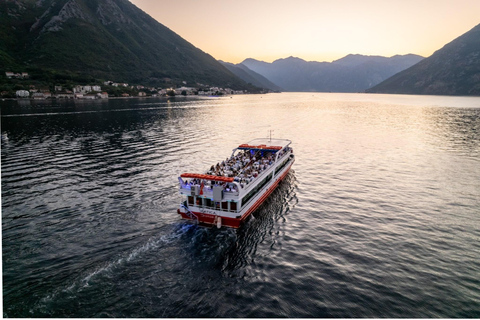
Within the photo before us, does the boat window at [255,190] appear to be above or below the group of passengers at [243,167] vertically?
below

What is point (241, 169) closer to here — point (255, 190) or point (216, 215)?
point (255, 190)

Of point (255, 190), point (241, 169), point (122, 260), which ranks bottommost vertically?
point (122, 260)

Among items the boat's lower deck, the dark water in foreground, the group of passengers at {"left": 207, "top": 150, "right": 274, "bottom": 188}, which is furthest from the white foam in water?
the group of passengers at {"left": 207, "top": 150, "right": 274, "bottom": 188}

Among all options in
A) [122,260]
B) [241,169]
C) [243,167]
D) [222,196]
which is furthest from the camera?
[243,167]

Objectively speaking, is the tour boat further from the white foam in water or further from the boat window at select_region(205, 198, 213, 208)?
the white foam in water

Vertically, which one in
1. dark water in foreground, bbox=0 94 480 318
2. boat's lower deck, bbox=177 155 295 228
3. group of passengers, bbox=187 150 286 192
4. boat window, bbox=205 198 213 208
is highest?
group of passengers, bbox=187 150 286 192

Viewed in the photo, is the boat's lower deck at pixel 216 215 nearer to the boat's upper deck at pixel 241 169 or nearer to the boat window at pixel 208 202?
the boat window at pixel 208 202

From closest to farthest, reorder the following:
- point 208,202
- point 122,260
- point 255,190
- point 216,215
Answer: point 122,260, point 216,215, point 208,202, point 255,190

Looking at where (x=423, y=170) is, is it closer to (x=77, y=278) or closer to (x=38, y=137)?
(x=77, y=278)

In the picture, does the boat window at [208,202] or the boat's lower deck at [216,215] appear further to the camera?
the boat window at [208,202]

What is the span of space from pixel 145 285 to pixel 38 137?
73252 millimetres

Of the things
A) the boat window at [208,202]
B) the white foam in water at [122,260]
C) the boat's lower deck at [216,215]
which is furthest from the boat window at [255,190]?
the white foam in water at [122,260]

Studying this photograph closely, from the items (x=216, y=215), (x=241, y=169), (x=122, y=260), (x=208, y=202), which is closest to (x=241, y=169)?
(x=241, y=169)

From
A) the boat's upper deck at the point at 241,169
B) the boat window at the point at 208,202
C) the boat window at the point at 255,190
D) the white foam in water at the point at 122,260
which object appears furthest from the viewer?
the boat window at the point at 255,190
